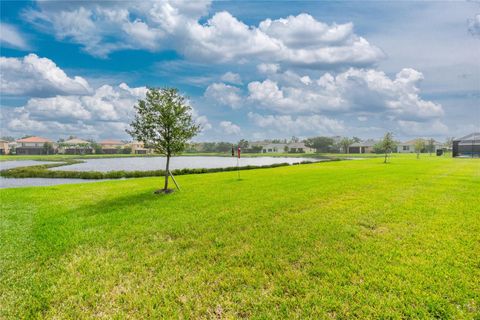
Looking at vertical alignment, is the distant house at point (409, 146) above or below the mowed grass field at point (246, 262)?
above

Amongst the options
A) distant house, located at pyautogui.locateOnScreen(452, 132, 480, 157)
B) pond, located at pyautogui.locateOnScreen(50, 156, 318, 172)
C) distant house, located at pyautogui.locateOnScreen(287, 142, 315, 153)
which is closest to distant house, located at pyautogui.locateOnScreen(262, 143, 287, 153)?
distant house, located at pyautogui.locateOnScreen(287, 142, 315, 153)

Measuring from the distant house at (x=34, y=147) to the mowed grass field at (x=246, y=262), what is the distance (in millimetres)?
132774

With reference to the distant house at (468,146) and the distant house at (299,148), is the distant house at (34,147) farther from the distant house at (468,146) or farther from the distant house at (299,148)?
the distant house at (468,146)

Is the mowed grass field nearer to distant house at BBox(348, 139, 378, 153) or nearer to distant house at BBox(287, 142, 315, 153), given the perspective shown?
distant house at BBox(348, 139, 378, 153)

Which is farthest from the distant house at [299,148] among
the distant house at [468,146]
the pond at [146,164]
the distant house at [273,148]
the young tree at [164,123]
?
the young tree at [164,123]

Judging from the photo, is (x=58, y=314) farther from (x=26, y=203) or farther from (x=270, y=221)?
(x=26, y=203)

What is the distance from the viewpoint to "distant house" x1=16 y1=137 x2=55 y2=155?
115812 millimetres

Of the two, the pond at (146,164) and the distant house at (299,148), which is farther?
the distant house at (299,148)

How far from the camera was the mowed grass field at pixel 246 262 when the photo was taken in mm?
4121

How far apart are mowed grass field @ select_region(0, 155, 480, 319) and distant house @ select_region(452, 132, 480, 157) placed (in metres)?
62.2

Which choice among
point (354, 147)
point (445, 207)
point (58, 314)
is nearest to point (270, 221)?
point (58, 314)

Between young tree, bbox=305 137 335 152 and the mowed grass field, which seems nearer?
the mowed grass field

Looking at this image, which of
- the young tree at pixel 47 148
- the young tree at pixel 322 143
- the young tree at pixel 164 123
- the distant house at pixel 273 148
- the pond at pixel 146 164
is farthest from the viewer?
the distant house at pixel 273 148

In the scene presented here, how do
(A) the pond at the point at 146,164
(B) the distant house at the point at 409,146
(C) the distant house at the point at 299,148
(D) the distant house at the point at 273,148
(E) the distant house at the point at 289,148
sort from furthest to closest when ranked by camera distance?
(D) the distant house at the point at 273,148 → (E) the distant house at the point at 289,148 → (C) the distant house at the point at 299,148 → (B) the distant house at the point at 409,146 → (A) the pond at the point at 146,164
